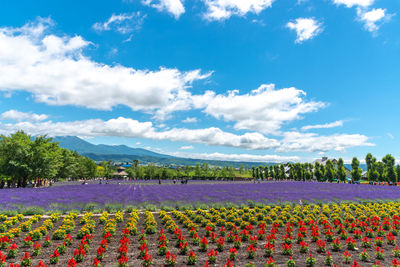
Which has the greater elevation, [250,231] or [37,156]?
[37,156]

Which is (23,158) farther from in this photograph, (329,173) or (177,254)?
(329,173)

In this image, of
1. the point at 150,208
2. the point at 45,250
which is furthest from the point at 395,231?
the point at 45,250

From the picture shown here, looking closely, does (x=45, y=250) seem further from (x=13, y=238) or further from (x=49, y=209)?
(x=49, y=209)

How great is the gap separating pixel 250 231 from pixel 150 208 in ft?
28.7

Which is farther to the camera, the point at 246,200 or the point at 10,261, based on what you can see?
the point at 246,200

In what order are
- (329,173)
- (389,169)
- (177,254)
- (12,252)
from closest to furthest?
(12,252) < (177,254) < (389,169) < (329,173)

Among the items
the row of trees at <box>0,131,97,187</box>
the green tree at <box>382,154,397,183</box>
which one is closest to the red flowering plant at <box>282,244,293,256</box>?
the row of trees at <box>0,131,97,187</box>

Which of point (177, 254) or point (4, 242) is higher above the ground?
point (4, 242)

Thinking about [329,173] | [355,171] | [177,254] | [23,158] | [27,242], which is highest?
[23,158]

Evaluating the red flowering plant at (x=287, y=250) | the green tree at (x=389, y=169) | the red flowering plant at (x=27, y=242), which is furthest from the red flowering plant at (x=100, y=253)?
the green tree at (x=389, y=169)

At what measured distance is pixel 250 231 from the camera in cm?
1171

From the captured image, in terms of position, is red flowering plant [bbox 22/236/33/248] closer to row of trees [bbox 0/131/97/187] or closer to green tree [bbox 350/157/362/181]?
row of trees [bbox 0/131/97/187]

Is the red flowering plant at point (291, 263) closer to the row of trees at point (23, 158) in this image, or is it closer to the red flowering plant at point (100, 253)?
the red flowering plant at point (100, 253)

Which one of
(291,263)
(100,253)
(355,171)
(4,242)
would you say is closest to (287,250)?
(291,263)
